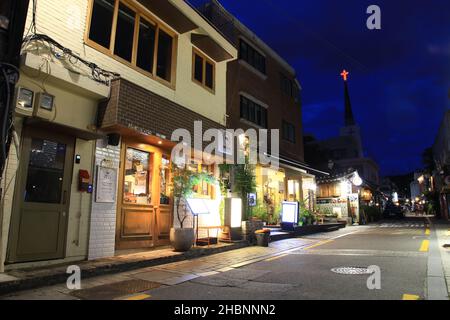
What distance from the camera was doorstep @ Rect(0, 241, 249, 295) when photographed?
5.79m

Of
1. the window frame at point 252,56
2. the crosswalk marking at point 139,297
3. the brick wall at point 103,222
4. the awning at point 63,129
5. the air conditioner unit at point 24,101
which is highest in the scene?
the window frame at point 252,56

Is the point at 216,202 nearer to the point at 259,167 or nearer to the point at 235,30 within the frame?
the point at 259,167

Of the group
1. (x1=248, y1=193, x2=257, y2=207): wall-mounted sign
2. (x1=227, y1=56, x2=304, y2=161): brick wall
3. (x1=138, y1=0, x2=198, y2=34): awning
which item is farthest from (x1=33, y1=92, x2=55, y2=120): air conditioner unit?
(x1=227, y1=56, x2=304, y2=161): brick wall

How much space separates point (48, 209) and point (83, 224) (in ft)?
3.23

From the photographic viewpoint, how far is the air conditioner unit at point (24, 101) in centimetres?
674

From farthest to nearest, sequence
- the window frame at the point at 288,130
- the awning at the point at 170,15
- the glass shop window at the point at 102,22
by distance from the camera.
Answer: the window frame at the point at 288,130
the awning at the point at 170,15
the glass shop window at the point at 102,22

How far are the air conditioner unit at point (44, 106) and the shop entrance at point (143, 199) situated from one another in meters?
2.39

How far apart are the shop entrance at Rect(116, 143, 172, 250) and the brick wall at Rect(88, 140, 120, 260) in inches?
12.3

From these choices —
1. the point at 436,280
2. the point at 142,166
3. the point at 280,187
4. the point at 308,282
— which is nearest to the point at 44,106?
the point at 142,166

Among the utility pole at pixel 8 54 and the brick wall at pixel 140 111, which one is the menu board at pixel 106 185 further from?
the utility pole at pixel 8 54

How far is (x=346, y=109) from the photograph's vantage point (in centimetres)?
6306

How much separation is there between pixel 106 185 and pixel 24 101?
284cm

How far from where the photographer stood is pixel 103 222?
8469 mm

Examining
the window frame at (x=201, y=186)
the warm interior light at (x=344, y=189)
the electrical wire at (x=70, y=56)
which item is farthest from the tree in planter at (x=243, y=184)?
the warm interior light at (x=344, y=189)
